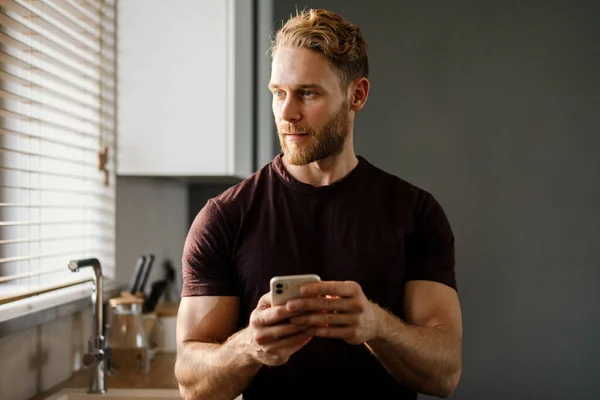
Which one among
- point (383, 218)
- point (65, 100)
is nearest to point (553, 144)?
point (383, 218)

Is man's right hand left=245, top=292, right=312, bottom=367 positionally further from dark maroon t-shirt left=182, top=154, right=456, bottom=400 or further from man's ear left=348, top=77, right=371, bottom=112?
man's ear left=348, top=77, right=371, bottom=112

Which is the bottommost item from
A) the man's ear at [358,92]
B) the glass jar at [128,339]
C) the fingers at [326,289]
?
the glass jar at [128,339]

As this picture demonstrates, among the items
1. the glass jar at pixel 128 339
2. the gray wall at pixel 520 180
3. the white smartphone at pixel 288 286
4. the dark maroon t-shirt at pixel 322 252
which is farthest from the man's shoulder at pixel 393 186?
the gray wall at pixel 520 180

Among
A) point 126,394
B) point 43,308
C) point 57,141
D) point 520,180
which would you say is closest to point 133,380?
point 126,394

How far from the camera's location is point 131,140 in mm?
2381

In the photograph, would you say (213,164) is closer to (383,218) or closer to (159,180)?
(159,180)

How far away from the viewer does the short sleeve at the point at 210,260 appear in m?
1.52

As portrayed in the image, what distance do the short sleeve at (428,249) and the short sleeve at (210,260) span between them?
37 cm

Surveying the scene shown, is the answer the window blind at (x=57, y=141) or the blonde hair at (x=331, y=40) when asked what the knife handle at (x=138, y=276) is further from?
the blonde hair at (x=331, y=40)

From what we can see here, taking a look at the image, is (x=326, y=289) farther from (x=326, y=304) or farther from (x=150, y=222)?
(x=150, y=222)

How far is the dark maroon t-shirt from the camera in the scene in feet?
4.92

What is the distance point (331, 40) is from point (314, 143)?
21 centimetres

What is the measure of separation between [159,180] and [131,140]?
445mm

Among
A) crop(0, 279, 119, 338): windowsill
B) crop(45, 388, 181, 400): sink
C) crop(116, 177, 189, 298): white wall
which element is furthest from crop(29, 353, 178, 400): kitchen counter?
crop(116, 177, 189, 298): white wall
